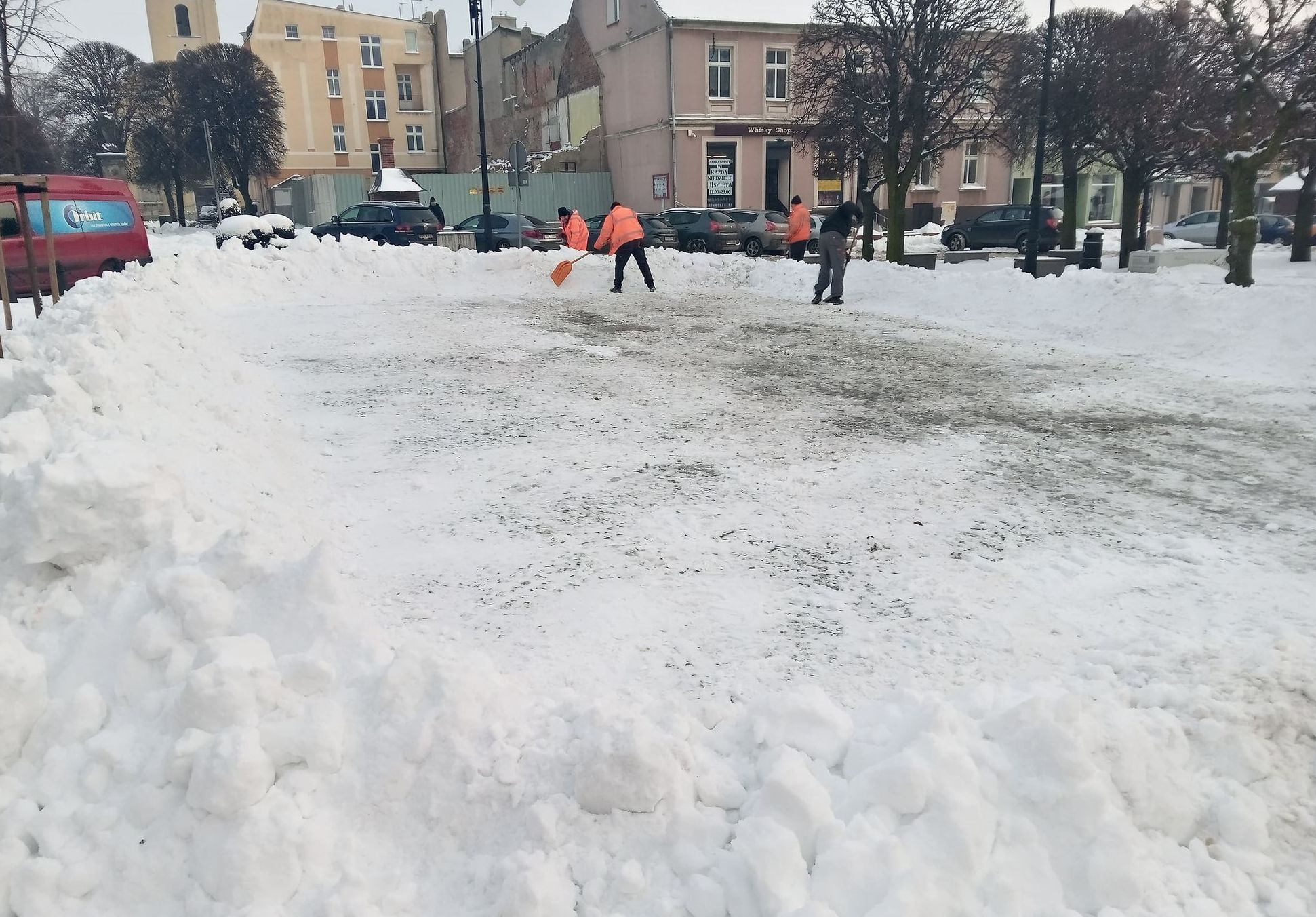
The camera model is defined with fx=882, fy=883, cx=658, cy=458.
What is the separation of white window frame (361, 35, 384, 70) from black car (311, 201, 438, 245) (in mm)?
33483

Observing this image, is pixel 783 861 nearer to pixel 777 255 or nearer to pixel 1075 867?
pixel 1075 867

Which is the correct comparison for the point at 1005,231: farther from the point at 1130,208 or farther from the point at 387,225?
the point at 387,225

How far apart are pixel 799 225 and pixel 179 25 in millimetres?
59180

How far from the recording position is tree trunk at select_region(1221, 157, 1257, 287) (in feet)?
38.2

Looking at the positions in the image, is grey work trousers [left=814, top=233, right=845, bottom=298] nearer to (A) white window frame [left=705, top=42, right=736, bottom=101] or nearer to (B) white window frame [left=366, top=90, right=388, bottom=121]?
(A) white window frame [left=705, top=42, right=736, bottom=101]

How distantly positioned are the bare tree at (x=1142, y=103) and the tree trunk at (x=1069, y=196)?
1528 mm

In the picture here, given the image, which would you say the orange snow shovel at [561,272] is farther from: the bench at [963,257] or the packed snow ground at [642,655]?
the bench at [963,257]

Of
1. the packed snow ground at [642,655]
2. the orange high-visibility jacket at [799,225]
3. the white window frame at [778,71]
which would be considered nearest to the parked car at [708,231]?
the orange high-visibility jacket at [799,225]

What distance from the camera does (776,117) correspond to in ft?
109

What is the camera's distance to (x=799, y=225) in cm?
1752

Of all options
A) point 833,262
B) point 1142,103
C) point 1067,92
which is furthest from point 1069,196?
point 833,262

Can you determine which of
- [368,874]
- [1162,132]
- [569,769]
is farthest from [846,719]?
[1162,132]

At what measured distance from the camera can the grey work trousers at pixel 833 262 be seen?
42.9ft

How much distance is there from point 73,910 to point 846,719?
2025mm
